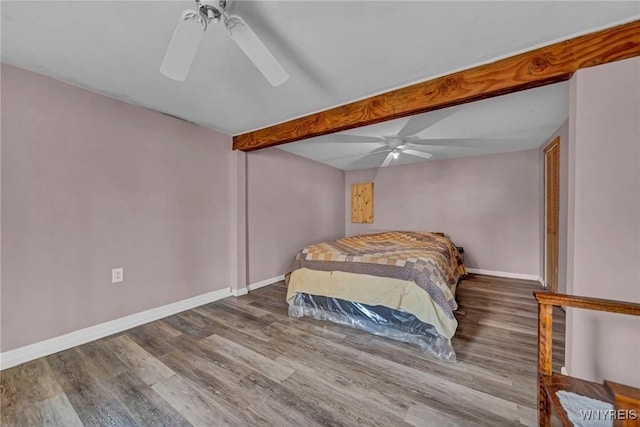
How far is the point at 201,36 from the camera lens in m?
1.20

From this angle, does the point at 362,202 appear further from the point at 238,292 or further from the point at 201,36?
the point at 201,36

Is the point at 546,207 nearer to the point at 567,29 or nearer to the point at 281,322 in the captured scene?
the point at 567,29

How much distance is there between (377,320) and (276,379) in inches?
40.4

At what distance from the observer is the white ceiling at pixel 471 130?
2260mm

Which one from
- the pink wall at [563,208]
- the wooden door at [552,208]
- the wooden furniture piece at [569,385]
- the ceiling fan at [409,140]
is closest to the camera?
the wooden furniture piece at [569,385]

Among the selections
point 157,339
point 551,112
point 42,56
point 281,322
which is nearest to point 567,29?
point 551,112

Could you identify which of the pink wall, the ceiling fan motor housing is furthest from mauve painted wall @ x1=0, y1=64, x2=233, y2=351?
the pink wall

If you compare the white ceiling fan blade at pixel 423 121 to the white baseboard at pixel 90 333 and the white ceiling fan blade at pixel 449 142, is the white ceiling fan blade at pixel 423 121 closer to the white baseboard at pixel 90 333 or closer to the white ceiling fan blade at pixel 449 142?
the white ceiling fan blade at pixel 449 142

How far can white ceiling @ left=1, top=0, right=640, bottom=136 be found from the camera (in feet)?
4.10

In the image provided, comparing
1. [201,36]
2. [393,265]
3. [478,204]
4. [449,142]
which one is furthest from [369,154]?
[201,36]

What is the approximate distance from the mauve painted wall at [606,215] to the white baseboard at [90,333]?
329 cm

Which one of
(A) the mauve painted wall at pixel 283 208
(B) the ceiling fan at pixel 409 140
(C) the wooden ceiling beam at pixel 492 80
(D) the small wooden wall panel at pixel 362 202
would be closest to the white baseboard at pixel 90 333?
(A) the mauve painted wall at pixel 283 208

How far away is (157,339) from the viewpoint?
6.93 feet

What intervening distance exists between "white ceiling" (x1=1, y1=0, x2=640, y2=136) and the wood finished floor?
2.12 meters
